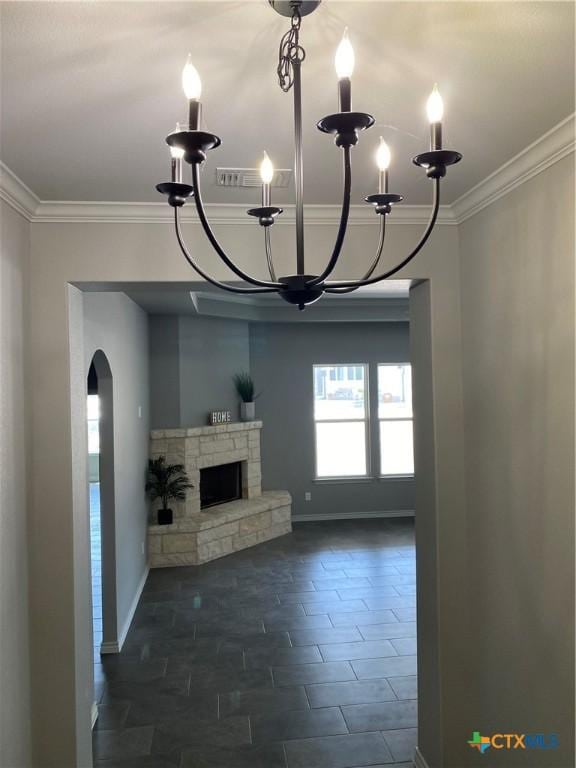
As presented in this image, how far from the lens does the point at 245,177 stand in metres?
2.38

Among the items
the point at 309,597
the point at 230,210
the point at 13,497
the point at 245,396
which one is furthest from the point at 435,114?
the point at 245,396

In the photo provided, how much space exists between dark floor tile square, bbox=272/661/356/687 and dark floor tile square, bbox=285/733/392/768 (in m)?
0.65

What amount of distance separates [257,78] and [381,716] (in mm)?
3650

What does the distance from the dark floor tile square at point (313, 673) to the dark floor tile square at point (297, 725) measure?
14.2 inches

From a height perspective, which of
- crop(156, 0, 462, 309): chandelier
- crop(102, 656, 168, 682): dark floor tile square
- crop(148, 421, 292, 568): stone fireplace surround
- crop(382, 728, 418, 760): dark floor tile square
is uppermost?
crop(156, 0, 462, 309): chandelier

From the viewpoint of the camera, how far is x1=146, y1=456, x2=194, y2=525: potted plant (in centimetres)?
647

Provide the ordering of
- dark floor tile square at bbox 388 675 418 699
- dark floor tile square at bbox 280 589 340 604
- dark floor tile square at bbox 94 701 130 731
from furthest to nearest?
dark floor tile square at bbox 280 589 340 604
dark floor tile square at bbox 388 675 418 699
dark floor tile square at bbox 94 701 130 731

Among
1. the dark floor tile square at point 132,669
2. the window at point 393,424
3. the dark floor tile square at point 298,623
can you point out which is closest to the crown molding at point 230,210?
the dark floor tile square at point 132,669

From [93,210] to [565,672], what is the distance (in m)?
2.71

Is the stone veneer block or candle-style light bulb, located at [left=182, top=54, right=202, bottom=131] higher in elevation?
candle-style light bulb, located at [left=182, top=54, right=202, bottom=131]

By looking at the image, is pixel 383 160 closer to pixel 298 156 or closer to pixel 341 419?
pixel 298 156

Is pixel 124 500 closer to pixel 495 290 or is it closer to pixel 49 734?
pixel 49 734

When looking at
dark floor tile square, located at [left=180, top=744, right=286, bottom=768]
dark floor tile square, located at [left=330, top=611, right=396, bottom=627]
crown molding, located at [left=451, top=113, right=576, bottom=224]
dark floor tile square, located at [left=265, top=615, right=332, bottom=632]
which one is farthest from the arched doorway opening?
crown molding, located at [left=451, top=113, right=576, bottom=224]

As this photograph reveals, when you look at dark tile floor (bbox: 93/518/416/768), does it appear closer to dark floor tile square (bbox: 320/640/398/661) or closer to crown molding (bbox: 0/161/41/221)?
dark floor tile square (bbox: 320/640/398/661)
